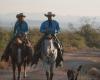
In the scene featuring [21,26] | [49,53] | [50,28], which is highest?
[21,26]

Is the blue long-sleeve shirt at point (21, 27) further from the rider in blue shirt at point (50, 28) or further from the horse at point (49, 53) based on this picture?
the horse at point (49, 53)

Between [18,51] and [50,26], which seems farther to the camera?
[18,51]

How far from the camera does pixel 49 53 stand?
14.9 m

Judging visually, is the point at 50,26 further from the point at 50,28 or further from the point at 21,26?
the point at 21,26

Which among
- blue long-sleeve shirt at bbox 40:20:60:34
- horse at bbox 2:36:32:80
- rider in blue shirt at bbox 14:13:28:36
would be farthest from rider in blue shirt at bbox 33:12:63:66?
rider in blue shirt at bbox 14:13:28:36

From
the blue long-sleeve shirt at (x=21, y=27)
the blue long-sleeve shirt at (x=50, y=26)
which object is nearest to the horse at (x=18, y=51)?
the blue long-sleeve shirt at (x=21, y=27)

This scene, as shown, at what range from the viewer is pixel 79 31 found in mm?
50625

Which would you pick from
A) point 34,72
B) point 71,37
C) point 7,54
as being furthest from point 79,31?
point 7,54

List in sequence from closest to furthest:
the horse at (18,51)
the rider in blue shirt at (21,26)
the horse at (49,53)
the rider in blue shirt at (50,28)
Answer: the horse at (49,53)
the rider in blue shirt at (50,28)
the horse at (18,51)
the rider in blue shirt at (21,26)

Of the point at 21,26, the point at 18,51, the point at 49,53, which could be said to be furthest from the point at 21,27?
the point at 49,53

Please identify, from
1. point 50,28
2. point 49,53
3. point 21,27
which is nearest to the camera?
point 49,53

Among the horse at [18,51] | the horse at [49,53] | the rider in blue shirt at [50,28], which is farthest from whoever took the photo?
the horse at [18,51]

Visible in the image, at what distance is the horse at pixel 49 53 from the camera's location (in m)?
14.9

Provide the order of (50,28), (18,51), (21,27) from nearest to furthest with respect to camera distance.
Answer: (50,28) → (18,51) → (21,27)
